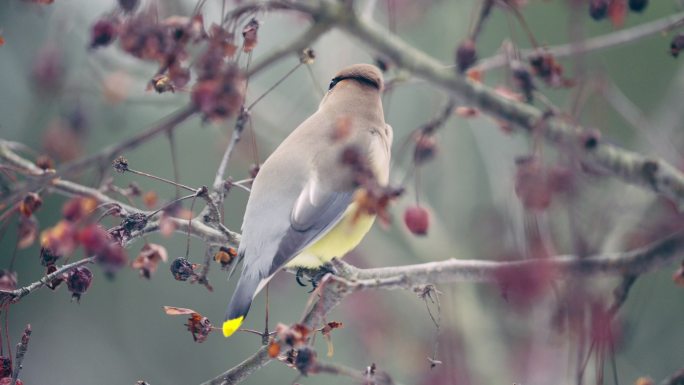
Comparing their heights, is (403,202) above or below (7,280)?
above

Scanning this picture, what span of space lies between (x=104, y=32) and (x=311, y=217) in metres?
1.23

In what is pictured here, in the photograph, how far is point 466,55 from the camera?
2.21m

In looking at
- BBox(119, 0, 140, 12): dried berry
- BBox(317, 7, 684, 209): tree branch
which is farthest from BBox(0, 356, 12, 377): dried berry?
BBox(317, 7, 684, 209): tree branch

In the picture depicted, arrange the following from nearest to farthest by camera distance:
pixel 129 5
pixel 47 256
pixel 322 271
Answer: pixel 129 5 → pixel 47 256 → pixel 322 271

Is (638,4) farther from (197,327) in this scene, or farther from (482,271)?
(197,327)

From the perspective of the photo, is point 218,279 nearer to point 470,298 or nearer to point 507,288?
point 470,298

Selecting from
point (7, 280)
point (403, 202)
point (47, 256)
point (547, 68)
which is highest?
point (403, 202)

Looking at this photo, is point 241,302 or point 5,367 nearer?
point 5,367

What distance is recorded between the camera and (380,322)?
5738 mm

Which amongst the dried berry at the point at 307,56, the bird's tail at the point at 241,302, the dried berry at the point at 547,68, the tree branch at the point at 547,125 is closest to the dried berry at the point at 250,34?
the dried berry at the point at 307,56

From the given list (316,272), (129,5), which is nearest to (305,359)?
(129,5)

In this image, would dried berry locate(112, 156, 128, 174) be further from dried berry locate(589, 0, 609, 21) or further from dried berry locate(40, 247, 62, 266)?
dried berry locate(589, 0, 609, 21)

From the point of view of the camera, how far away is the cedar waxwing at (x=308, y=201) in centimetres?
293

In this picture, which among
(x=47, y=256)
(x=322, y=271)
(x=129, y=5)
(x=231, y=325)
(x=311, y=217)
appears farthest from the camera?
(x=322, y=271)
